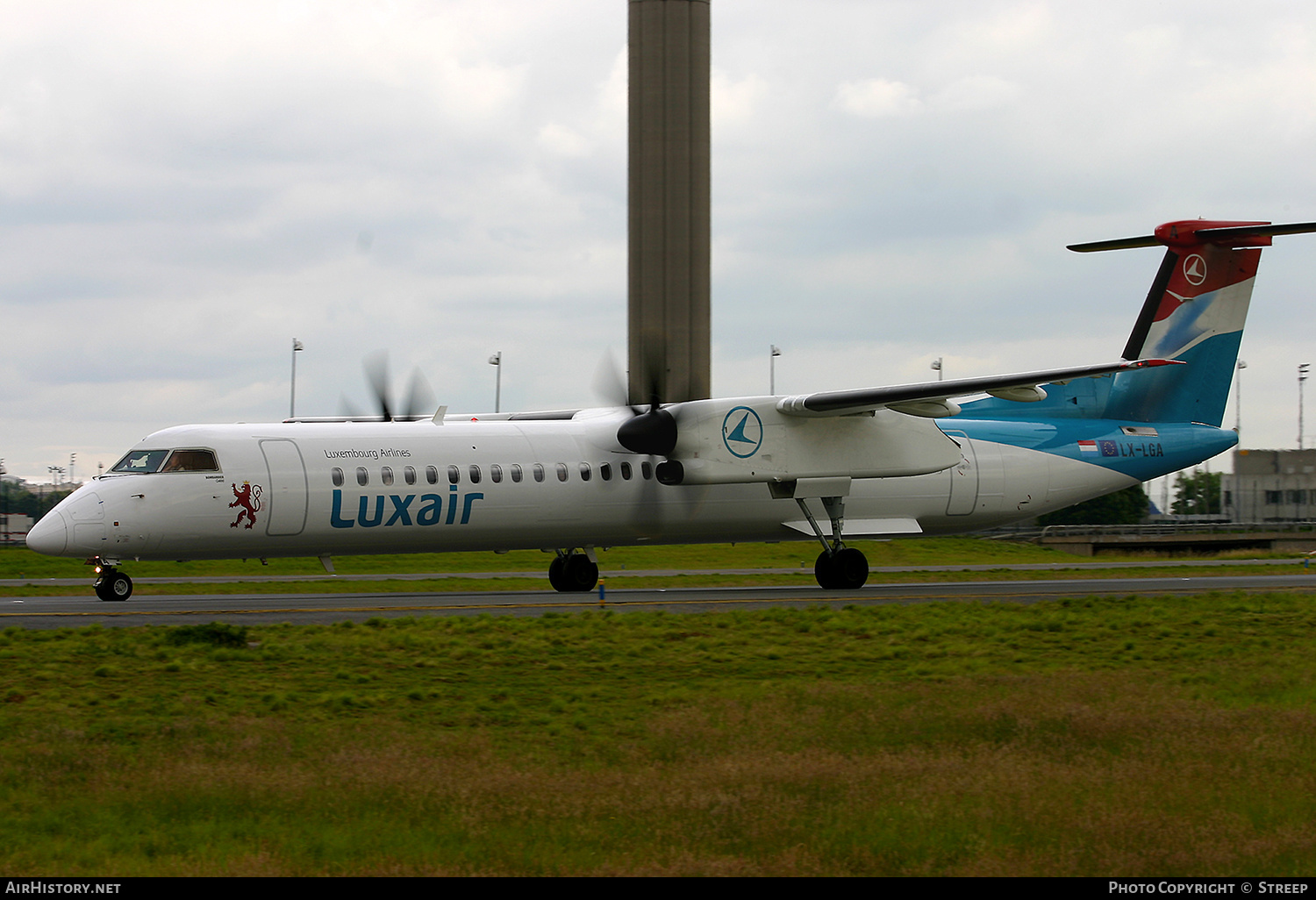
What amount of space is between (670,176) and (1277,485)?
58389mm

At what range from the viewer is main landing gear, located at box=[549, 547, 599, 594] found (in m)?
26.8

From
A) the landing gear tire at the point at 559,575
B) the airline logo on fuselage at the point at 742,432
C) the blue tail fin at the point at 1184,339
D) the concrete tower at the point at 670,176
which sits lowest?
the landing gear tire at the point at 559,575

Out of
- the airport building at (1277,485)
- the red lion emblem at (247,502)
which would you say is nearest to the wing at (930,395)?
the red lion emblem at (247,502)

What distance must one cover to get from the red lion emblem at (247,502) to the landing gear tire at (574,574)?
6.77 metres

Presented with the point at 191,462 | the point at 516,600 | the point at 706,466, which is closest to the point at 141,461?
the point at 191,462

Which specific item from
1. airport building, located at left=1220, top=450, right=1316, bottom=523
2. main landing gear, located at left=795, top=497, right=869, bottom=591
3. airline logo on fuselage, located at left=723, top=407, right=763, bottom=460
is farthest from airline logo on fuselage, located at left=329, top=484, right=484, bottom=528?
airport building, located at left=1220, top=450, right=1316, bottom=523

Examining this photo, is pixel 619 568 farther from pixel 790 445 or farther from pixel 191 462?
pixel 191 462

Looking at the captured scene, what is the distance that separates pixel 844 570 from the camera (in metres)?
26.6

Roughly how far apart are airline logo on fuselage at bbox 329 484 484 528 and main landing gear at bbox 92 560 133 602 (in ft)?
12.4

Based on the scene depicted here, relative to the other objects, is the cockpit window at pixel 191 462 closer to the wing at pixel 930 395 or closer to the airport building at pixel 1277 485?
the wing at pixel 930 395

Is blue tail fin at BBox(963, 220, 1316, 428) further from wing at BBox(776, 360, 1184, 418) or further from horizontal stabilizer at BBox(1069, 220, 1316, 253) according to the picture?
wing at BBox(776, 360, 1184, 418)

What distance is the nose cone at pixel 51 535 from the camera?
21016mm

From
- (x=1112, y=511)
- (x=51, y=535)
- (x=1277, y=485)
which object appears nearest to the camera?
(x=51, y=535)

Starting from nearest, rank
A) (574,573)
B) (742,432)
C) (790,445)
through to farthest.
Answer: (742,432), (790,445), (574,573)
